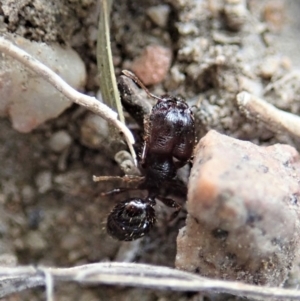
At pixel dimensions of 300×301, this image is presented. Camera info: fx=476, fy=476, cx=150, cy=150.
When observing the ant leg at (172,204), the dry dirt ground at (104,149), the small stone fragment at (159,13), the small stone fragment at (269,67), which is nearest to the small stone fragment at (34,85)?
the dry dirt ground at (104,149)

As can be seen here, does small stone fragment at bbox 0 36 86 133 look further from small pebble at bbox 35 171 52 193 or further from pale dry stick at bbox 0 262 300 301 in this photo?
pale dry stick at bbox 0 262 300 301

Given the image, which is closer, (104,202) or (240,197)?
(240,197)

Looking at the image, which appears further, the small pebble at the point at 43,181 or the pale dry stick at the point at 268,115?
the small pebble at the point at 43,181

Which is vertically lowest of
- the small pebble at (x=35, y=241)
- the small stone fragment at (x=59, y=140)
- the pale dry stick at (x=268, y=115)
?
the small pebble at (x=35, y=241)

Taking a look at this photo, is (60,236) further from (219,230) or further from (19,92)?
(219,230)

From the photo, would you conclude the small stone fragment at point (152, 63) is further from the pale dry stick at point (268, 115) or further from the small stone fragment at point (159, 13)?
the pale dry stick at point (268, 115)

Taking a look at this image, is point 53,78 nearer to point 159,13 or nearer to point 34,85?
point 34,85

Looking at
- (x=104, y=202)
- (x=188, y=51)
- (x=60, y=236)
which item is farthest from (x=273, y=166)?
(x=60, y=236)

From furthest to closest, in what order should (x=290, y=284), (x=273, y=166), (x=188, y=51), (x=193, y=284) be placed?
(x=188, y=51) < (x=290, y=284) < (x=273, y=166) < (x=193, y=284)
